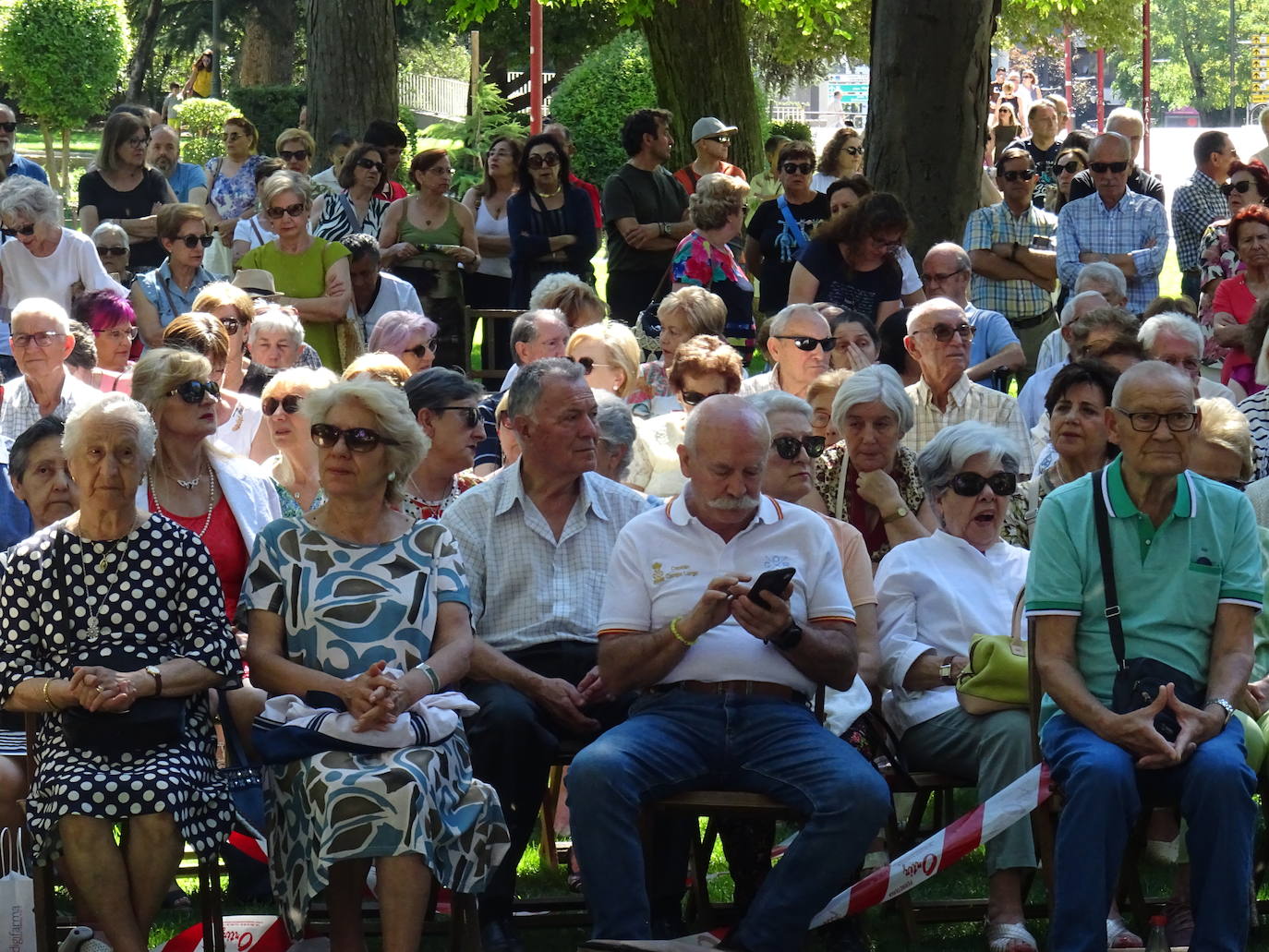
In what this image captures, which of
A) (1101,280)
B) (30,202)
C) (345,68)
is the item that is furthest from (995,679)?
(345,68)

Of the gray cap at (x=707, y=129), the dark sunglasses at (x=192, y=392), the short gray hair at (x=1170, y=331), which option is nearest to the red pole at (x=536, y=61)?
the gray cap at (x=707, y=129)

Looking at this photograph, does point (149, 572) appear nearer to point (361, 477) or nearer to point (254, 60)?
point (361, 477)

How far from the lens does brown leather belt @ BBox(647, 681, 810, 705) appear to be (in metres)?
5.03

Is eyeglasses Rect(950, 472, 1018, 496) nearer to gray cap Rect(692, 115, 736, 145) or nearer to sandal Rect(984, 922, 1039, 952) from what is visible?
sandal Rect(984, 922, 1039, 952)

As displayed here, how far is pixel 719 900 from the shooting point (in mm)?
5660

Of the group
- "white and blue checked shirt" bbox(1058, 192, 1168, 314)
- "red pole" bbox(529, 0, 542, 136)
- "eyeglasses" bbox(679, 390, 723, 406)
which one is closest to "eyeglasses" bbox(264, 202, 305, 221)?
"eyeglasses" bbox(679, 390, 723, 406)

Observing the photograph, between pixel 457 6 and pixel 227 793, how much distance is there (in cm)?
1560

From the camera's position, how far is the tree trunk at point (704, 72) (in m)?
18.2

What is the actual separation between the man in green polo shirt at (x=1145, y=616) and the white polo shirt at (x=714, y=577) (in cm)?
59

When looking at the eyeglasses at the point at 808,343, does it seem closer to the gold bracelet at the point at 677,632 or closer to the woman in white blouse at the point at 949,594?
the woman in white blouse at the point at 949,594

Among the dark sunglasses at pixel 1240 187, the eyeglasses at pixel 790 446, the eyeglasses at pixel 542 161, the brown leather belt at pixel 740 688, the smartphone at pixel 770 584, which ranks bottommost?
the brown leather belt at pixel 740 688

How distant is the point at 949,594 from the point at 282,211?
542 centimetres

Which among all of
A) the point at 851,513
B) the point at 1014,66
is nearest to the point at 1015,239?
the point at 851,513

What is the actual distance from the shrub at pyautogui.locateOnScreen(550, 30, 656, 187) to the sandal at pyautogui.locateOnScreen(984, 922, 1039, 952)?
18.7 meters
